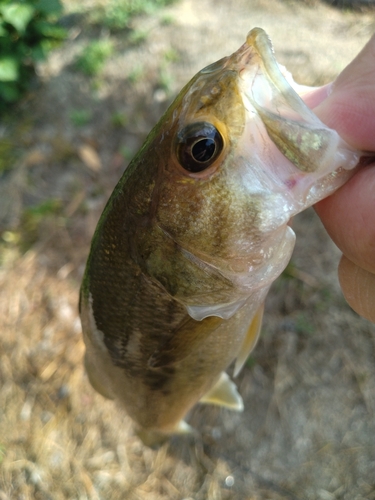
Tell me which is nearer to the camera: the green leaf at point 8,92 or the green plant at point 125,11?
the green leaf at point 8,92

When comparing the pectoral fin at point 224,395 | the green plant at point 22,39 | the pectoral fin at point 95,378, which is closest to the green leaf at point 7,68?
Answer: the green plant at point 22,39

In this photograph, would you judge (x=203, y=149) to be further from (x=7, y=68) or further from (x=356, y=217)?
Answer: (x=7, y=68)

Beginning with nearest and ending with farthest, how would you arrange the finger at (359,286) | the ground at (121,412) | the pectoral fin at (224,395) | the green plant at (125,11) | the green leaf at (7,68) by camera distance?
the finger at (359,286)
the pectoral fin at (224,395)
the ground at (121,412)
the green leaf at (7,68)
the green plant at (125,11)

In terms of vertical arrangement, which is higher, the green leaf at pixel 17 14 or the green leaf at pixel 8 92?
the green leaf at pixel 17 14

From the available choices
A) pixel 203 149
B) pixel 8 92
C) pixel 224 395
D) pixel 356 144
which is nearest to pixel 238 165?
pixel 203 149

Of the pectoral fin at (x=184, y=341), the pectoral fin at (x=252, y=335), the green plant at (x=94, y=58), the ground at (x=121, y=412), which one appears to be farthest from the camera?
the green plant at (x=94, y=58)

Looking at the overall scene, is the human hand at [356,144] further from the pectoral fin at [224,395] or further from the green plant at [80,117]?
the green plant at [80,117]

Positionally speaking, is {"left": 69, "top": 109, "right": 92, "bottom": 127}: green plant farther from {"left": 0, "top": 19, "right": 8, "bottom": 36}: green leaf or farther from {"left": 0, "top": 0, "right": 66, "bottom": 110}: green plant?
{"left": 0, "top": 19, "right": 8, "bottom": 36}: green leaf
